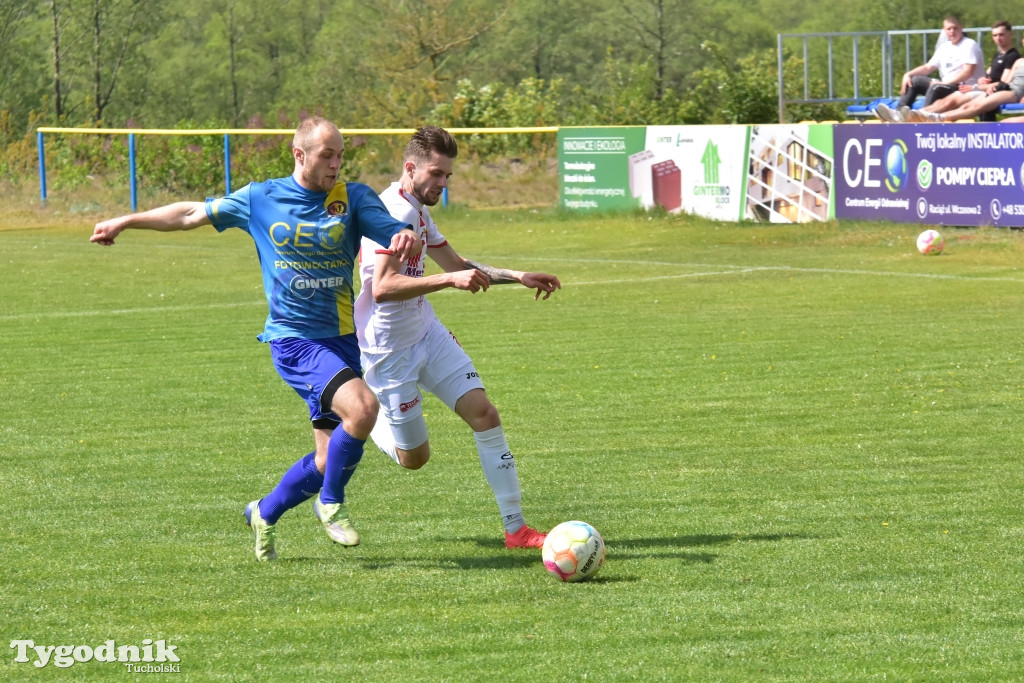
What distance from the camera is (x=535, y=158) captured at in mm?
33625

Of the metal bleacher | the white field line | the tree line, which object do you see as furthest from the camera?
the tree line

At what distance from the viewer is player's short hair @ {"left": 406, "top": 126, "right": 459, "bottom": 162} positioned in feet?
21.5

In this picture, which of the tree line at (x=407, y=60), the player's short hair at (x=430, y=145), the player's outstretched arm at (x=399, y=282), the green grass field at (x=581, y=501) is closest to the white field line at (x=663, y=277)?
the green grass field at (x=581, y=501)

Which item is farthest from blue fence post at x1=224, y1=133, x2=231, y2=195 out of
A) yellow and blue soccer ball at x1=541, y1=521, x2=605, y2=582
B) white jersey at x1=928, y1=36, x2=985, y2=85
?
yellow and blue soccer ball at x1=541, y1=521, x2=605, y2=582

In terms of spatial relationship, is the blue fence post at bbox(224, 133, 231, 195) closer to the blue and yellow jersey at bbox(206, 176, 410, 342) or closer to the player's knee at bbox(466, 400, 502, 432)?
the blue and yellow jersey at bbox(206, 176, 410, 342)

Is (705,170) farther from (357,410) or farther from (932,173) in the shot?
(357,410)

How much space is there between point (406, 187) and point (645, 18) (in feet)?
196

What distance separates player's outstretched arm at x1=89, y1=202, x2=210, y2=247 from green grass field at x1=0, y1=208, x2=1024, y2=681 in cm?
147

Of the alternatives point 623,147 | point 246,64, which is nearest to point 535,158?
point 623,147

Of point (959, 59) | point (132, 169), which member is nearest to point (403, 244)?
point (959, 59)

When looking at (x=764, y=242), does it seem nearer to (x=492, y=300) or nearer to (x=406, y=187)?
(x=492, y=300)

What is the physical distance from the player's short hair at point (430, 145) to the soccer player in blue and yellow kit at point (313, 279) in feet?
0.91

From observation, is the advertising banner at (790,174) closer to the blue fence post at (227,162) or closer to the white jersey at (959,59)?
the white jersey at (959,59)

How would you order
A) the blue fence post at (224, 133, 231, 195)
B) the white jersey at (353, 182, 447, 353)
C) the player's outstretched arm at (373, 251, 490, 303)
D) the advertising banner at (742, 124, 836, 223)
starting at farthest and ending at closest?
the blue fence post at (224, 133, 231, 195)
the advertising banner at (742, 124, 836, 223)
the white jersey at (353, 182, 447, 353)
the player's outstretched arm at (373, 251, 490, 303)
